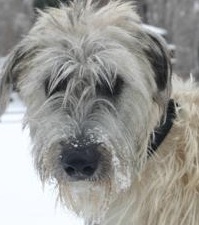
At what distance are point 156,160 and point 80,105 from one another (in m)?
0.56

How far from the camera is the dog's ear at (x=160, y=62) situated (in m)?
3.80

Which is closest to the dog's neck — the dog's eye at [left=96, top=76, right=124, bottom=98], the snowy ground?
the dog's eye at [left=96, top=76, right=124, bottom=98]

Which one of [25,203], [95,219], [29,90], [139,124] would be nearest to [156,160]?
[139,124]

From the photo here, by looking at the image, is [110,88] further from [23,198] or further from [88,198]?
[23,198]

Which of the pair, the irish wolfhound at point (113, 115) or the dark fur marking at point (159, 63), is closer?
the irish wolfhound at point (113, 115)

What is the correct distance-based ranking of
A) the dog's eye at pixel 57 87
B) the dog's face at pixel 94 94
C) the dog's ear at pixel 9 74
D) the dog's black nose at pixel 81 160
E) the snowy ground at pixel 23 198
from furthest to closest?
the snowy ground at pixel 23 198
the dog's ear at pixel 9 74
the dog's eye at pixel 57 87
the dog's face at pixel 94 94
the dog's black nose at pixel 81 160

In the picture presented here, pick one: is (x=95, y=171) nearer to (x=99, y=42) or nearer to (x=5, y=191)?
(x=99, y=42)

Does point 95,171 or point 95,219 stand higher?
point 95,171

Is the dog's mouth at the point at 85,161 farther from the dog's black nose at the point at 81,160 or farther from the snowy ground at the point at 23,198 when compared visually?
the snowy ground at the point at 23,198

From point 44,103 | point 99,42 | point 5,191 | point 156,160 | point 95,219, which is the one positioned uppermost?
point 99,42

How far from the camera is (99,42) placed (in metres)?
3.75

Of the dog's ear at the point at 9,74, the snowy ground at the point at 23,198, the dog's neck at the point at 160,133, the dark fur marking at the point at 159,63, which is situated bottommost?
the snowy ground at the point at 23,198

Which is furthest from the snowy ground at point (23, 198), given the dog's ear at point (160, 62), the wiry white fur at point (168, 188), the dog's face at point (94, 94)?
the dog's ear at point (160, 62)

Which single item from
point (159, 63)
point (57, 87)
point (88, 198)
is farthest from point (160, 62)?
point (88, 198)
